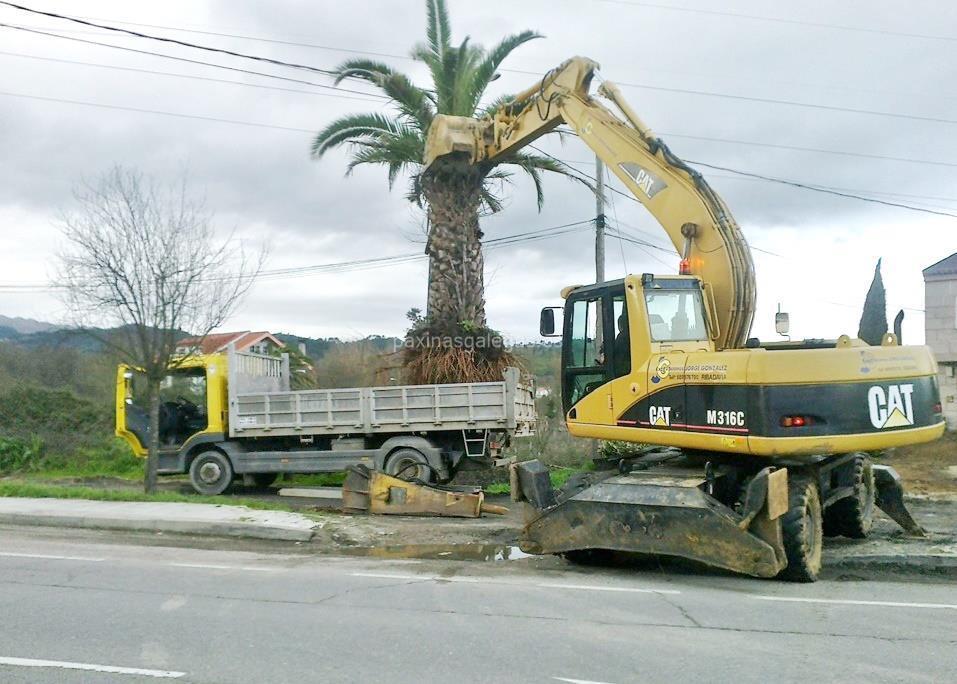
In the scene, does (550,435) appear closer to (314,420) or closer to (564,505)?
(314,420)

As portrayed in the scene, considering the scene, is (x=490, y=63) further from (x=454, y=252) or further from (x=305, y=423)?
(x=305, y=423)

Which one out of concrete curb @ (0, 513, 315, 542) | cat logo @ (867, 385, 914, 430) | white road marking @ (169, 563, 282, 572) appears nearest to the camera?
cat logo @ (867, 385, 914, 430)

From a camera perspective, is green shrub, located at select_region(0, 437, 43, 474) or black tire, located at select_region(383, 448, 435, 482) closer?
black tire, located at select_region(383, 448, 435, 482)

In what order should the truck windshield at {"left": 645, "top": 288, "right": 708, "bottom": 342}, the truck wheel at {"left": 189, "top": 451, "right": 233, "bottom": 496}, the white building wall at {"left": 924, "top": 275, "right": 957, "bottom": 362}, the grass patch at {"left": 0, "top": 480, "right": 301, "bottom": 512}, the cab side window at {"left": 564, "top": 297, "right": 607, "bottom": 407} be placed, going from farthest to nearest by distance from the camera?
the white building wall at {"left": 924, "top": 275, "right": 957, "bottom": 362} → the truck wheel at {"left": 189, "top": 451, "right": 233, "bottom": 496} → the grass patch at {"left": 0, "top": 480, "right": 301, "bottom": 512} → the cab side window at {"left": 564, "top": 297, "right": 607, "bottom": 407} → the truck windshield at {"left": 645, "top": 288, "right": 708, "bottom": 342}

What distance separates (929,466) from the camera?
57.6 ft

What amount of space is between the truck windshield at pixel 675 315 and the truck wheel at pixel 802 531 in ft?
5.78

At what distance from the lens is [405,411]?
1518 centimetres

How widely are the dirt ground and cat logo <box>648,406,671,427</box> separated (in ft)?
27.8

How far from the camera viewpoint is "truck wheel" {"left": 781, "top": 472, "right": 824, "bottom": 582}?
25.7 ft

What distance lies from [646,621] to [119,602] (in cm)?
434

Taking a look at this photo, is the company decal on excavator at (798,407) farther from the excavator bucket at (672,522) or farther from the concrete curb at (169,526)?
the concrete curb at (169,526)

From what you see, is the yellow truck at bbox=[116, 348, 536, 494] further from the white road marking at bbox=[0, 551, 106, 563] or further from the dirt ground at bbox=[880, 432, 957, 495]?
the dirt ground at bbox=[880, 432, 957, 495]

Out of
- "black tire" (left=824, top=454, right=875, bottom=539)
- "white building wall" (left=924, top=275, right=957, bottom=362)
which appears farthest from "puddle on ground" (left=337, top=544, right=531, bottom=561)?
"white building wall" (left=924, top=275, right=957, bottom=362)

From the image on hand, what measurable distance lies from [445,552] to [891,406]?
5132mm
